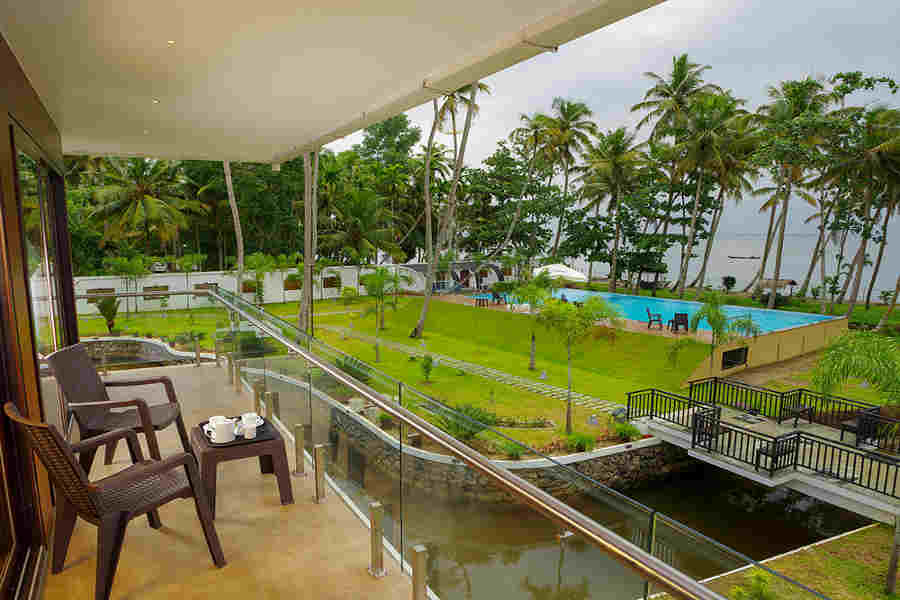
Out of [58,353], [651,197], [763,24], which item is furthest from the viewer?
[763,24]

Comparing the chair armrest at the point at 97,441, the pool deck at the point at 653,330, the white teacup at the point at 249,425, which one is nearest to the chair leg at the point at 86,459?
the chair armrest at the point at 97,441

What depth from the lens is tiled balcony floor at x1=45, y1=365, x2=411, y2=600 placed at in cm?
236

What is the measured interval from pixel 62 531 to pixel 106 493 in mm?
425

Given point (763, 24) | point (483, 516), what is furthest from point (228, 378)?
point (763, 24)

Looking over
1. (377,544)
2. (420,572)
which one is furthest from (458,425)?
(377,544)

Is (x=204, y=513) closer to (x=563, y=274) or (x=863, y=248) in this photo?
(x=563, y=274)

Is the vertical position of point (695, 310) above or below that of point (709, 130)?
below

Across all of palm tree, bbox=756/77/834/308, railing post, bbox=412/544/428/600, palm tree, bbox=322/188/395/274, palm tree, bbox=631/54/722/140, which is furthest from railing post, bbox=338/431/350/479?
palm tree, bbox=631/54/722/140

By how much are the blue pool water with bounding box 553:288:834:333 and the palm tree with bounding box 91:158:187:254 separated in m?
18.0

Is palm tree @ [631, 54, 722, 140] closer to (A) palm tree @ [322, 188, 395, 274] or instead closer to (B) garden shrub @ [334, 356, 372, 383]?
(A) palm tree @ [322, 188, 395, 274]

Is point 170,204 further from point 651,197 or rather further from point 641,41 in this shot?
point 641,41

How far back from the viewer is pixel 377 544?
2445 mm

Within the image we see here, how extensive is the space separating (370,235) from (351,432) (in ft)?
85.8

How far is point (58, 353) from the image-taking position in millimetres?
3348
